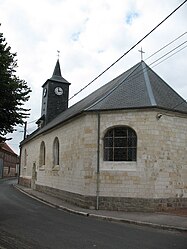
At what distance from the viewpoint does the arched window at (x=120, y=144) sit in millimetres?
14664

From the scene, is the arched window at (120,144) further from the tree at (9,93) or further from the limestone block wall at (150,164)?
the tree at (9,93)

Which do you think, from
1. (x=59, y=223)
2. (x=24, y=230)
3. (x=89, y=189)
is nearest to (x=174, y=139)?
(x=89, y=189)

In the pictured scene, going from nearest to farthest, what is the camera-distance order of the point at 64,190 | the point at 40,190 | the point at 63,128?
the point at 64,190 < the point at 63,128 < the point at 40,190

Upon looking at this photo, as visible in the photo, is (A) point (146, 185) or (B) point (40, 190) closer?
(A) point (146, 185)

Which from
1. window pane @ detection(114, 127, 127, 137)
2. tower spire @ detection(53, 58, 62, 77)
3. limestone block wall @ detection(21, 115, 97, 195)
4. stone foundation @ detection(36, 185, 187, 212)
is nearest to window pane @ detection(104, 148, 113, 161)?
limestone block wall @ detection(21, 115, 97, 195)

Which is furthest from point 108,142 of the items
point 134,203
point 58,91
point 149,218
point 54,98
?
point 58,91

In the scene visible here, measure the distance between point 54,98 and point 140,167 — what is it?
18719mm

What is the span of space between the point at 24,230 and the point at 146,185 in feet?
21.4

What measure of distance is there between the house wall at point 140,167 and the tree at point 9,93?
4562 millimetres

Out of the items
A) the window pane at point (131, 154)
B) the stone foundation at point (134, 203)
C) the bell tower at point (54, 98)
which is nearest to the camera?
the stone foundation at point (134, 203)

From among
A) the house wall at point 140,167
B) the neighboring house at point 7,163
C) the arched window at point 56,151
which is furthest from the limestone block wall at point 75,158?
the neighboring house at point 7,163

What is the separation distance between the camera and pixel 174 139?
48.4 ft

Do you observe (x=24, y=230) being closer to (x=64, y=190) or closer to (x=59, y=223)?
(x=59, y=223)

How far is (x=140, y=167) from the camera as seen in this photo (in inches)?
553
